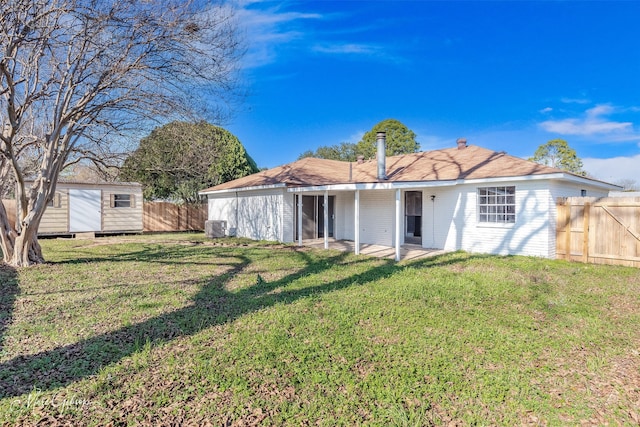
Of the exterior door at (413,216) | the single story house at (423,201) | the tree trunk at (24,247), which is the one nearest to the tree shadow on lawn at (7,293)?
the tree trunk at (24,247)

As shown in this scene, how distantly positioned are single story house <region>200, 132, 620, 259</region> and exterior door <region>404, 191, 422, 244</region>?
4 cm

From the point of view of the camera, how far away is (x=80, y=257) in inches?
410

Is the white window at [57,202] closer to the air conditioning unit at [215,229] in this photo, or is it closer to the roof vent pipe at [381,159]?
the air conditioning unit at [215,229]

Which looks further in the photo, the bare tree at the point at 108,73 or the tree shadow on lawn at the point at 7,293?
the bare tree at the point at 108,73

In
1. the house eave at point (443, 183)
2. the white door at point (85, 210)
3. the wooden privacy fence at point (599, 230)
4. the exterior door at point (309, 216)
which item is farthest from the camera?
the white door at point (85, 210)

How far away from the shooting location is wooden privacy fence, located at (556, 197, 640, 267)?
29.3ft

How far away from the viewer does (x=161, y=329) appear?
4559 millimetres

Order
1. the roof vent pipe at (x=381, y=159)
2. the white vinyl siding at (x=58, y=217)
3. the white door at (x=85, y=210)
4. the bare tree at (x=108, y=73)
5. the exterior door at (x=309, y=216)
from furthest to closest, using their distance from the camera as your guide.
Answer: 1. the white door at (x=85, y=210)
2. the white vinyl siding at (x=58, y=217)
3. the exterior door at (x=309, y=216)
4. the roof vent pipe at (x=381, y=159)
5. the bare tree at (x=108, y=73)

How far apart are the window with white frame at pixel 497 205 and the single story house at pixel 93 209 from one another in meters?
16.0

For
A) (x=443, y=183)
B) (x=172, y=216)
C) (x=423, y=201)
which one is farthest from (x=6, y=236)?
(x=172, y=216)

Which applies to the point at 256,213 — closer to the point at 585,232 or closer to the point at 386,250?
the point at 386,250

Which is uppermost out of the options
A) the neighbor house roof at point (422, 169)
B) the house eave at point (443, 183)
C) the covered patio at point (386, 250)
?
the neighbor house roof at point (422, 169)

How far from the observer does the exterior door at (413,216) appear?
13.3m

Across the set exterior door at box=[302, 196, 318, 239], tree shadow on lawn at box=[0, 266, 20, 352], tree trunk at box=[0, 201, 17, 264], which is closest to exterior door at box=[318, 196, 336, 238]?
exterior door at box=[302, 196, 318, 239]
